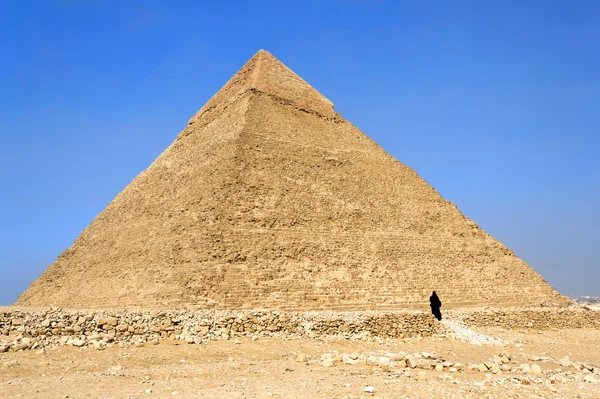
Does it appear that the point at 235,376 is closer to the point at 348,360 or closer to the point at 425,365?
the point at 348,360

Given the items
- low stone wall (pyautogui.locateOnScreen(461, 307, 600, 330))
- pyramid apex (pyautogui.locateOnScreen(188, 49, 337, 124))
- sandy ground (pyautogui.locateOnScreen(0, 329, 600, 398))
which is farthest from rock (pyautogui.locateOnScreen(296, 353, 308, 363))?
pyramid apex (pyautogui.locateOnScreen(188, 49, 337, 124))

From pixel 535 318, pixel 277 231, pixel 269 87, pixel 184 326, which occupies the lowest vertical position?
pixel 184 326

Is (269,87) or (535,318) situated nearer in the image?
(535,318)

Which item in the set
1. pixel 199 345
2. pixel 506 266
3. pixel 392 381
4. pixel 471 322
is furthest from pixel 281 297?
pixel 506 266

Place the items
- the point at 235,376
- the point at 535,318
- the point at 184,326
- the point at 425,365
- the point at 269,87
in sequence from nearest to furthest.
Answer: the point at 235,376 → the point at 425,365 → the point at 184,326 → the point at 535,318 → the point at 269,87

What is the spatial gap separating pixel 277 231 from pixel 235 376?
35.9 ft

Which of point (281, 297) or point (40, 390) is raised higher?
point (281, 297)

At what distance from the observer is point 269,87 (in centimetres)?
2947

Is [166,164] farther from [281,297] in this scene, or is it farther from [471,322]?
[471,322]

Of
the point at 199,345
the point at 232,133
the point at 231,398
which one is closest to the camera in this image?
the point at 231,398

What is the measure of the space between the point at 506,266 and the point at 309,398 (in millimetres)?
20171

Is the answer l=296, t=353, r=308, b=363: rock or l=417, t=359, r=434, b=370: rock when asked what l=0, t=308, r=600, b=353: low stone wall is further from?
l=417, t=359, r=434, b=370: rock

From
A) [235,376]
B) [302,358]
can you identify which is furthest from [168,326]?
[235,376]

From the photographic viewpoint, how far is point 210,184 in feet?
75.7
